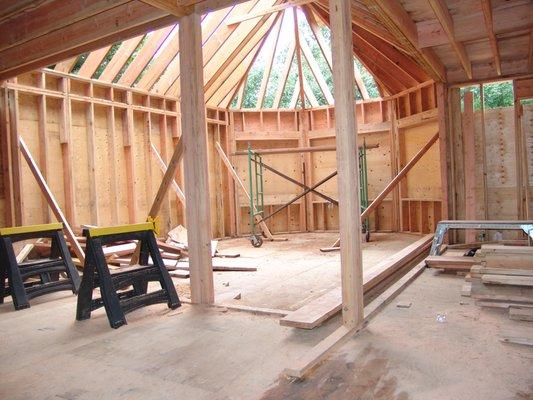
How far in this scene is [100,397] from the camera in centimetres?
264

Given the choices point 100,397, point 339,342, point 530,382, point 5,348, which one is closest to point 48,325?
point 5,348

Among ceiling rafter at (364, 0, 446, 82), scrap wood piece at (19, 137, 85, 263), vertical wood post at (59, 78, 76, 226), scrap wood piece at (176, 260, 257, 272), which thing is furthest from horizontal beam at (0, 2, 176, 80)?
scrap wood piece at (176, 260, 257, 272)

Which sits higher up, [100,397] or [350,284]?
[350,284]

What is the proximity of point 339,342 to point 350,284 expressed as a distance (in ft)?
1.72

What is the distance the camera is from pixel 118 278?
4238 millimetres

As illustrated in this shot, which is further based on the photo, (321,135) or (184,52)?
(321,135)

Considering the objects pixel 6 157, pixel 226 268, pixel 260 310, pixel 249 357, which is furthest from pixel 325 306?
pixel 6 157

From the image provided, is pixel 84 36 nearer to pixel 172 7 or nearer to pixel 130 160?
pixel 172 7

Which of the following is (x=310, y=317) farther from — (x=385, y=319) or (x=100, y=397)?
(x=100, y=397)

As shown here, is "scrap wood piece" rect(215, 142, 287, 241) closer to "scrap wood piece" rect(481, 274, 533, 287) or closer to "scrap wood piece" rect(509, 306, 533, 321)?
"scrap wood piece" rect(481, 274, 533, 287)

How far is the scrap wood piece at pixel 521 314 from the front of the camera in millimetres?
3729

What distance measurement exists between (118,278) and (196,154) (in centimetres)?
147

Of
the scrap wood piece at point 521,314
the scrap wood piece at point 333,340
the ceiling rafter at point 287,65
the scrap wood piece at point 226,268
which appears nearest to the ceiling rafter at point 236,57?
the ceiling rafter at point 287,65

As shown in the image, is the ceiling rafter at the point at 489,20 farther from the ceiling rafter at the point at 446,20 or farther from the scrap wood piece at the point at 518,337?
the scrap wood piece at the point at 518,337
